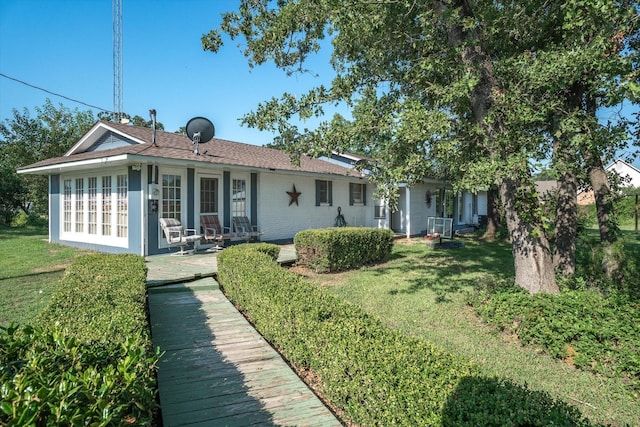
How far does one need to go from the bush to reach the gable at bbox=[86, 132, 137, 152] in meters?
11.7

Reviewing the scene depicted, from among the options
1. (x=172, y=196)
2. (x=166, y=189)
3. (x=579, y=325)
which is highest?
(x=166, y=189)

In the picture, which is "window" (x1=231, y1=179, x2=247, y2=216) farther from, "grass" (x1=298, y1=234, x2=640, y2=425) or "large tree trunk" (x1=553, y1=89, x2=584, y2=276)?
"large tree trunk" (x1=553, y1=89, x2=584, y2=276)

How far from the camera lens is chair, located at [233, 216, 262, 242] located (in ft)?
39.9

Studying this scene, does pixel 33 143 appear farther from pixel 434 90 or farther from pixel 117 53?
pixel 434 90

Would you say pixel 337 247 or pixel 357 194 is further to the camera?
pixel 357 194

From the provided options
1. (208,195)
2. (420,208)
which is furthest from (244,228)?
(420,208)

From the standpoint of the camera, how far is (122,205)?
10758 mm

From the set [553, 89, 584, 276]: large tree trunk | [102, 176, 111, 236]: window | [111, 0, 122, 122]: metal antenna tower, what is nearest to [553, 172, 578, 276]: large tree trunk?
[553, 89, 584, 276]: large tree trunk

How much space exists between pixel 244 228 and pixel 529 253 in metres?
9.03

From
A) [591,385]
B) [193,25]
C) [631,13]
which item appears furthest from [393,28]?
[193,25]

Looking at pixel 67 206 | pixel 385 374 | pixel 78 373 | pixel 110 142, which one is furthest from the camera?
pixel 67 206

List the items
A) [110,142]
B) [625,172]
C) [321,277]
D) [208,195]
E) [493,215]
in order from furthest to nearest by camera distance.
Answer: [625,172], [493,215], [110,142], [208,195], [321,277]

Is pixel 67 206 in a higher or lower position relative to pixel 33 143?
lower

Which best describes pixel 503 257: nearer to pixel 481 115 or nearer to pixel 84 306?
pixel 481 115
